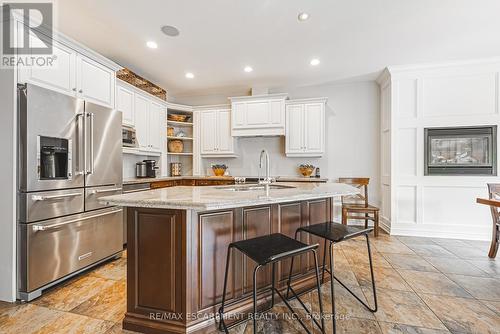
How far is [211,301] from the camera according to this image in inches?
64.6

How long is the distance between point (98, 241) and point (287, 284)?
2.03 metres

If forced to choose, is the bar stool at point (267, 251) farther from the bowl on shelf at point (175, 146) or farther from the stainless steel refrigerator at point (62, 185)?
Result: the bowl on shelf at point (175, 146)

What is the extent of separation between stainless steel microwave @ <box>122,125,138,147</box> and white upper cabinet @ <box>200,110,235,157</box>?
1437mm

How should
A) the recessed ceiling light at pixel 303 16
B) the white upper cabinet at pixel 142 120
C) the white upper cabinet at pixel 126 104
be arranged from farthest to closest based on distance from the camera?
the white upper cabinet at pixel 142 120, the white upper cabinet at pixel 126 104, the recessed ceiling light at pixel 303 16

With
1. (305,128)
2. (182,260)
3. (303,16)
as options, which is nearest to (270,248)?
(182,260)

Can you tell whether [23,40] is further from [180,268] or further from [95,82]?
[180,268]

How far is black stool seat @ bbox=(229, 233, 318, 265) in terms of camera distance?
51.4 inches

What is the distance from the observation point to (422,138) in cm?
383

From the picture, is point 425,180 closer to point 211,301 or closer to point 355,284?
point 355,284

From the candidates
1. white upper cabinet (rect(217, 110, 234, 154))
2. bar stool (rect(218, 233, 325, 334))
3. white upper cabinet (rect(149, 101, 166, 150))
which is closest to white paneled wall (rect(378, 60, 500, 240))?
white upper cabinet (rect(217, 110, 234, 154))

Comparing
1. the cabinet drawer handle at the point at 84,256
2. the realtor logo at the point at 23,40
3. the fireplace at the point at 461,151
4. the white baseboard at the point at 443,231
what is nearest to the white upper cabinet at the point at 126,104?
the realtor logo at the point at 23,40

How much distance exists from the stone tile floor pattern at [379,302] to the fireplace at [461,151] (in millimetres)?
1394

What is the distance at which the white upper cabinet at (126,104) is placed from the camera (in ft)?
Answer: 11.5

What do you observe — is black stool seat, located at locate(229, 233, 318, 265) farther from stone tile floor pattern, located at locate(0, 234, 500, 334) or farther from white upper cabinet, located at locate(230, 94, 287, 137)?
white upper cabinet, located at locate(230, 94, 287, 137)
